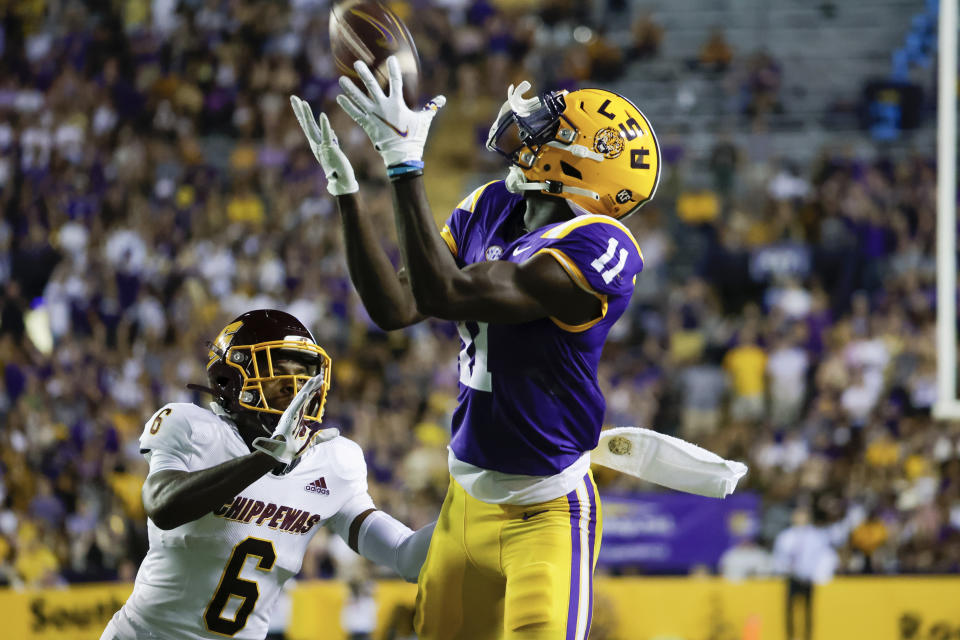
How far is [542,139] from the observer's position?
345 centimetres

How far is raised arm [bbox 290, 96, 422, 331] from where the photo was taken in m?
3.00

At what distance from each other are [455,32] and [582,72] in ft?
5.25

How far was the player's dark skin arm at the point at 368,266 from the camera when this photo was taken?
2998 mm

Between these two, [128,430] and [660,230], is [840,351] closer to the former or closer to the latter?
[660,230]

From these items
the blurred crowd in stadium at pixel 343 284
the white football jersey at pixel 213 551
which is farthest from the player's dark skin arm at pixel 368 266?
the blurred crowd in stadium at pixel 343 284

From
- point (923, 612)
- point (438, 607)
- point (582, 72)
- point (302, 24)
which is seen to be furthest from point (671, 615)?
point (302, 24)

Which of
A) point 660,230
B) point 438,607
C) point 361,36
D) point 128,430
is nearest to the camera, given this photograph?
point 361,36

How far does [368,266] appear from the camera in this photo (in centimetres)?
300

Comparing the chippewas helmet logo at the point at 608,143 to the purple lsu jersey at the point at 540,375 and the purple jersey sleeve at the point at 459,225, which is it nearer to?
the purple lsu jersey at the point at 540,375

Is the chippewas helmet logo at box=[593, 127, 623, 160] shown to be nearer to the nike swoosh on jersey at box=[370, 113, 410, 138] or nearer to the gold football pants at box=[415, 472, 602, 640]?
the nike swoosh on jersey at box=[370, 113, 410, 138]

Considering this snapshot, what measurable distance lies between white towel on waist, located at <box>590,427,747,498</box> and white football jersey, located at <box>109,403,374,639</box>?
1.00 meters

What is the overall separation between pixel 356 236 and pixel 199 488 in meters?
0.84

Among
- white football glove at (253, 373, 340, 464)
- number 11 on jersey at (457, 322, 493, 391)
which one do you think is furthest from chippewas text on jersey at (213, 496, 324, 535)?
number 11 on jersey at (457, 322, 493, 391)

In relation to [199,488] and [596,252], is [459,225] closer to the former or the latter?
[596,252]
